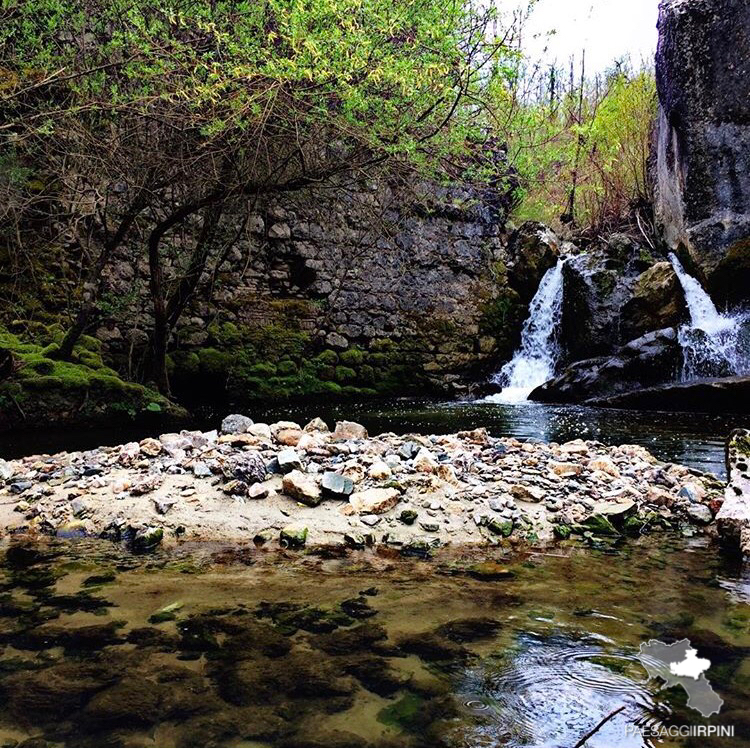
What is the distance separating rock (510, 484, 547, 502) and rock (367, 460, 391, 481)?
2.41ft

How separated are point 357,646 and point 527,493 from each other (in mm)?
1783

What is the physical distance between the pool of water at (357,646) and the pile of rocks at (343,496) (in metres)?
0.28

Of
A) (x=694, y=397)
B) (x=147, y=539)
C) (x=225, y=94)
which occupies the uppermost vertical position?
(x=225, y=94)

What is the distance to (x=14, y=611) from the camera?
195 centimetres

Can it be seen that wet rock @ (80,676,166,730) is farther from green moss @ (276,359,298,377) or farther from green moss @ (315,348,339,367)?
green moss @ (315,348,339,367)

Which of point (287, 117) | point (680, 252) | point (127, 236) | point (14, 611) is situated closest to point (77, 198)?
point (127, 236)

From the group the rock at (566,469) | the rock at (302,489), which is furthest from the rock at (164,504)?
the rock at (566,469)

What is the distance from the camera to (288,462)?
3.36 metres

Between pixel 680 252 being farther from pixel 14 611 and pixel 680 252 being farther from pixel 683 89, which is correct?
pixel 14 611

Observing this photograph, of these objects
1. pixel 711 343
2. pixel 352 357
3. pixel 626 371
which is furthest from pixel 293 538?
pixel 711 343

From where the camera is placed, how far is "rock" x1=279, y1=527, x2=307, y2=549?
2.70 metres

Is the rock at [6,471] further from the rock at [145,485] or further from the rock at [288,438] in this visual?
the rock at [288,438]

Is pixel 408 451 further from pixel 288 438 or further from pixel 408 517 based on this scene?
pixel 408 517

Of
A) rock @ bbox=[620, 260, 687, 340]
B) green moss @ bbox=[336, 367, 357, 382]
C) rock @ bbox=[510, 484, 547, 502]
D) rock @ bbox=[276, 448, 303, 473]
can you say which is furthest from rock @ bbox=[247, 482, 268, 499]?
rock @ bbox=[620, 260, 687, 340]
